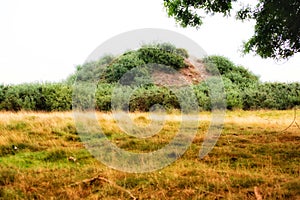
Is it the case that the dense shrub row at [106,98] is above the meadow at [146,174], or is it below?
above

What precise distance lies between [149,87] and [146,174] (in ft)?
64.0

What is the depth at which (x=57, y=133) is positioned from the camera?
39.4ft

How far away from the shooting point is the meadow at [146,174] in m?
5.87

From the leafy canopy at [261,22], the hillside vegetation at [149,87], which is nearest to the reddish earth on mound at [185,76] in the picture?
the hillside vegetation at [149,87]

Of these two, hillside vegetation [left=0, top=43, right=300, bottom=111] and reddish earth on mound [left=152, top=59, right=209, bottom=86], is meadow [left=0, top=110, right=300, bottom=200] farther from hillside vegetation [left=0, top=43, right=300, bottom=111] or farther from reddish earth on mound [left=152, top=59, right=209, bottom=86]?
reddish earth on mound [left=152, top=59, right=209, bottom=86]

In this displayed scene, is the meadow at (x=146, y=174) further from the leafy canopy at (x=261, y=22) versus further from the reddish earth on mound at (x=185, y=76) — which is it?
the reddish earth on mound at (x=185, y=76)

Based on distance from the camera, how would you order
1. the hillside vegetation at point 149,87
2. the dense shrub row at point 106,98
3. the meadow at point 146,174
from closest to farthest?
the meadow at point 146,174
the dense shrub row at point 106,98
the hillside vegetation at point 149,87

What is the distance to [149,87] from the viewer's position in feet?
86.6

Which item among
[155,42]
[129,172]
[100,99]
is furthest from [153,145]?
[155,42]

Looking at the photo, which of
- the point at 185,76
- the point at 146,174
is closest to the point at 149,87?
the point at 185,76

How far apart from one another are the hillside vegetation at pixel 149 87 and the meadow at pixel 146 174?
10.2m

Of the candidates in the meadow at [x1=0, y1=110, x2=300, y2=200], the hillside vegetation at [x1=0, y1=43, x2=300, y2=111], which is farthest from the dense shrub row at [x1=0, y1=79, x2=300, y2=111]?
the meadow at [x1=0, y1=110, x2=300, y2=200]

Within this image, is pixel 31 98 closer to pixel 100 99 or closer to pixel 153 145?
pixel 100 99

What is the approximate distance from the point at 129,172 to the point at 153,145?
3162 mm
